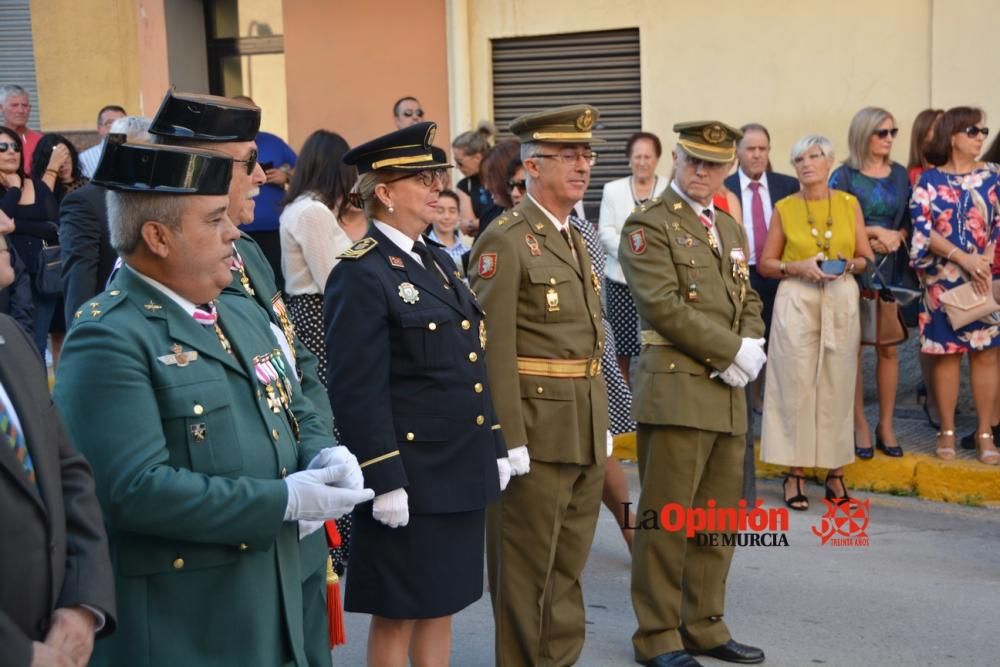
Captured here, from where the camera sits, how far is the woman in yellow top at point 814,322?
725 centimetres

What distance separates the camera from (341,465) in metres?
2.93

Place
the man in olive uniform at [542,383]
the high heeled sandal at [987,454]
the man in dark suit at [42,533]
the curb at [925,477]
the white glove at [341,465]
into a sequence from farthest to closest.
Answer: the high heeled sandal at [987,454], the curb at [925,477], the man in olive uniform at [542,383], the white glove at [341,465], the man in dark suit at [42,533]

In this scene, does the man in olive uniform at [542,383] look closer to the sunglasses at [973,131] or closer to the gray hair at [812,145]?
the gray hair at [812,145]

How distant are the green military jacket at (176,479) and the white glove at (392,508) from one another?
823mm

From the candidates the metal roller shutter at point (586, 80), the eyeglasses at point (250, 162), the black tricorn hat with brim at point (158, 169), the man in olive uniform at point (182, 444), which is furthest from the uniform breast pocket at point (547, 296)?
the metal roller shutter at point (586, 80)

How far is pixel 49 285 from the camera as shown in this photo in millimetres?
7547

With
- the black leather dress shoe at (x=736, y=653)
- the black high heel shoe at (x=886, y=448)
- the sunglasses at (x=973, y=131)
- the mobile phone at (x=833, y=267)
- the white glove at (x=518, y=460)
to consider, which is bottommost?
the black leather dress shoe at (x=736, y=653)

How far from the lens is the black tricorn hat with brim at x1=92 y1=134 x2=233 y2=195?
282 centimetres

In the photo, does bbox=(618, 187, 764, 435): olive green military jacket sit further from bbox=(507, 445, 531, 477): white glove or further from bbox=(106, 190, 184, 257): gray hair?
bbox=(106, 190, 184, 257): gray hair

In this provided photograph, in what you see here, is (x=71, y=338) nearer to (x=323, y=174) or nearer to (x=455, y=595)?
(x=455, y=595)

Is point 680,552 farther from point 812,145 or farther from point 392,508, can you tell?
point 812,145

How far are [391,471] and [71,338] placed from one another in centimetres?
123

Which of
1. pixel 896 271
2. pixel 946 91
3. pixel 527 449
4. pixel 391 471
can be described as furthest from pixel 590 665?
pixel 946 91

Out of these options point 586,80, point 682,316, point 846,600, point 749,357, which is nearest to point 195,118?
point 682,316
